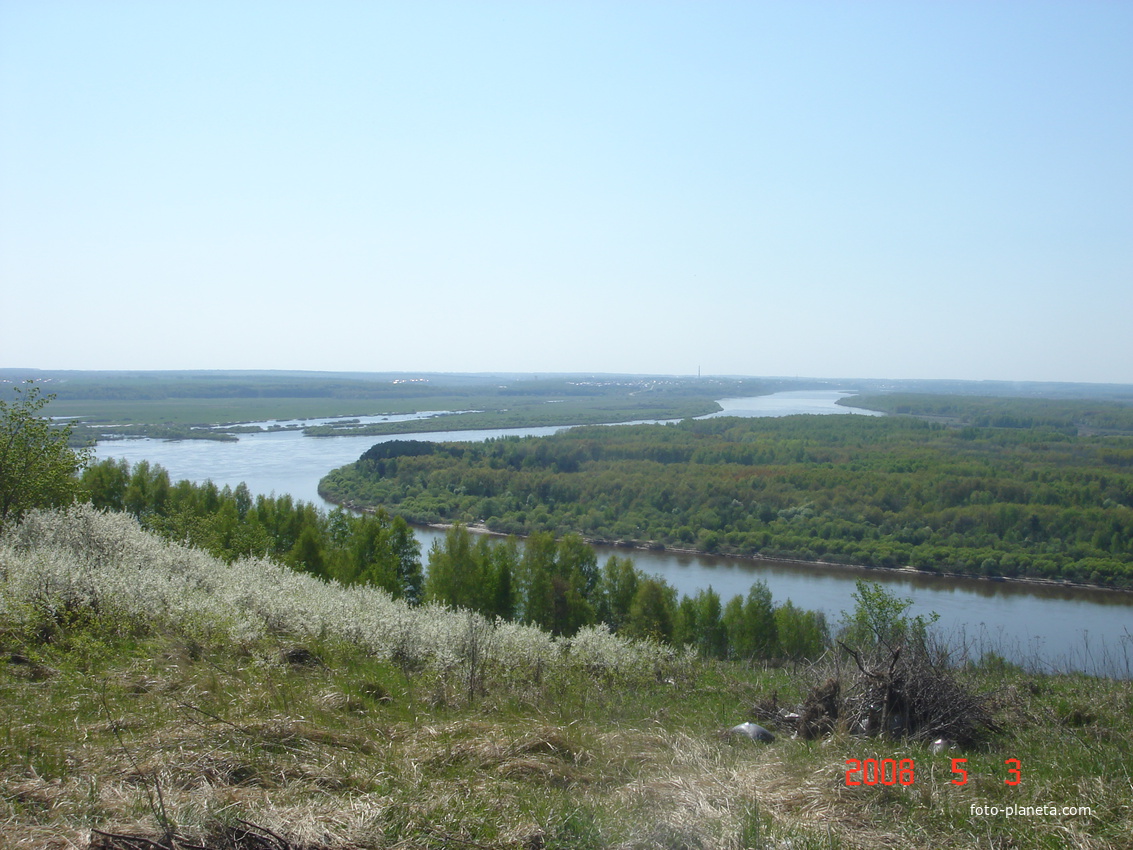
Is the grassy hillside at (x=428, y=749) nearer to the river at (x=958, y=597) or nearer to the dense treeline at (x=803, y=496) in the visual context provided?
the river at (x=958, y=597)

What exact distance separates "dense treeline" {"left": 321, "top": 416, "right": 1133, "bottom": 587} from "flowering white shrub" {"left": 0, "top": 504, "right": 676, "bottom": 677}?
25.0m

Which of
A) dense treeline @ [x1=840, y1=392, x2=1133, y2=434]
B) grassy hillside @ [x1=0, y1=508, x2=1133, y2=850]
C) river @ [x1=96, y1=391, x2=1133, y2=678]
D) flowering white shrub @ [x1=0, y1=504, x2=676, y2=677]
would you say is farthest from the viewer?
dense treeline @ [x1=840, y1=392, x2=1133, y2=434]

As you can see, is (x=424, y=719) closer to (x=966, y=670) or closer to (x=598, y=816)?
(x=598, y=816)

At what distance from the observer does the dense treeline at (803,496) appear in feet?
101

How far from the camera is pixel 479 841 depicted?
2.86 meters

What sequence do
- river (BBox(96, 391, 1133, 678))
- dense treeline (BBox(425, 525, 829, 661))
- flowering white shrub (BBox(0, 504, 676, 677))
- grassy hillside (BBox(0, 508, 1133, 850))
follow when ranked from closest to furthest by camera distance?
grassy hillside (BBox(0, 508, 1133, 850)) < flowering white shrub (BBox(0, 504, 676, 677)) < dense treeline (BBox(425, 525, 829, 661)) < river (BBox(96, 391, 1133, 678))

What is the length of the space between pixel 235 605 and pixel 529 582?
1314 cm

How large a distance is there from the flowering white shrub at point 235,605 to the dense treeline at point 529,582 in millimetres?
6859

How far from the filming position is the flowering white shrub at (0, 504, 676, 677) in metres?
6.37

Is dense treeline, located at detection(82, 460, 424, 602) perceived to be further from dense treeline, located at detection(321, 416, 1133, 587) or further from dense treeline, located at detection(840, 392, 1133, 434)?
dense treeline, located at detection(840, 392, 1133, 434)

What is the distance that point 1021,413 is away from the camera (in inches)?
3484

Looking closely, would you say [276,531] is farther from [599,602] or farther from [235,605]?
[235,605]
